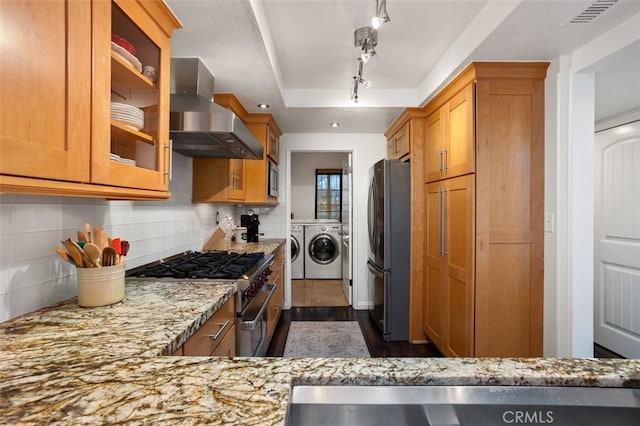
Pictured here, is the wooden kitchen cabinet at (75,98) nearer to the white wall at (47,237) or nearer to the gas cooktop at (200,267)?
the white wall at (47,237)

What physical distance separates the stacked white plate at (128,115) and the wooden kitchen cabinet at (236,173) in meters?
1.40

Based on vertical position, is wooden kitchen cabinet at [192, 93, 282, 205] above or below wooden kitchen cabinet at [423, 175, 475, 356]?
above

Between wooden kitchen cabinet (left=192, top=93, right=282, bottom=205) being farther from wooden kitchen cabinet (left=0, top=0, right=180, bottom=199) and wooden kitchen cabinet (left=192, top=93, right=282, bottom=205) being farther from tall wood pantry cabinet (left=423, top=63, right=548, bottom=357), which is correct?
tall wood pantry cabinet (left=423, top=63, right=548, bottom=357)

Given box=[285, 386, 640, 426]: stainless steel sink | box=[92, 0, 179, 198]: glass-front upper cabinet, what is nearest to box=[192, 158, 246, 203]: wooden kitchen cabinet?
box=[92, 0, 179, 198]: glass-front upper cabinet

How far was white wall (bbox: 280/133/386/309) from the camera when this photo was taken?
3967 millimetres

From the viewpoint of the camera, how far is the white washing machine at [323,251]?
18.1ft

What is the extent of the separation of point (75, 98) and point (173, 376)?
0.81m

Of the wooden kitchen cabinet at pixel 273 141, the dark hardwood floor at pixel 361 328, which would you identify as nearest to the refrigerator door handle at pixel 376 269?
the dark hardwood floor at pixel 361 328

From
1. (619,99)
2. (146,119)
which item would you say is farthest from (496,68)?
(146,119)

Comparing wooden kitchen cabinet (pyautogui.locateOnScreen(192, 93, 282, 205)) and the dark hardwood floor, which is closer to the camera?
wooden kitchen cabinet (pyautogui.locateOnScreen(192, 93, 282, 205))

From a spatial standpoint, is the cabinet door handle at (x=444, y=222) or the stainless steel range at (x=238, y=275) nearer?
the stainless steel range at (x=238, y=275)

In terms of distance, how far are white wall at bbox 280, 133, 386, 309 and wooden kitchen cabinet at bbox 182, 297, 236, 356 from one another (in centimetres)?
245

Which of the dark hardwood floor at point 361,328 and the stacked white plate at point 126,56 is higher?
the stacked white plate at point 126,56

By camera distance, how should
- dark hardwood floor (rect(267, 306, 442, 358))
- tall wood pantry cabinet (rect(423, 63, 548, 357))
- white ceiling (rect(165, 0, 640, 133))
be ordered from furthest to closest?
dark hardwood floor (rect(267, 306, 442, 358))
tall wood pantry cabinet (rect(423, 63, 548, 357))
white ceiling (rect(165, 0, 640, 133))
